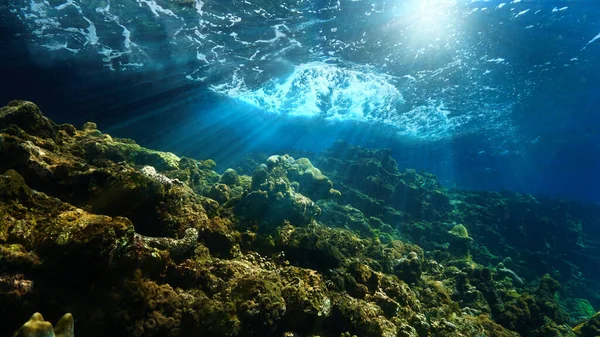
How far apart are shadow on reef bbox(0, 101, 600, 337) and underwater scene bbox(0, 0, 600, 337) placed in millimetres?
34

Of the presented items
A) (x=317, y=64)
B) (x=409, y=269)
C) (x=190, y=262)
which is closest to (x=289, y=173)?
(x=409, y=269)

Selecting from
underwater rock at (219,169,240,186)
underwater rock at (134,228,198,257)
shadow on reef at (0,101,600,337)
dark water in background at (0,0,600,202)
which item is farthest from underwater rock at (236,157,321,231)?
dark water in background at (0,0,600,202)

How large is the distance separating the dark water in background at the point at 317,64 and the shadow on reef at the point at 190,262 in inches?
334

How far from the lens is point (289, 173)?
41.5 feet

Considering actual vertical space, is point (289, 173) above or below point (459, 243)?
below

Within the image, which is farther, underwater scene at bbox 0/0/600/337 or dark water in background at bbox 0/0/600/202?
dark water in background at bbox 0/0/600/202

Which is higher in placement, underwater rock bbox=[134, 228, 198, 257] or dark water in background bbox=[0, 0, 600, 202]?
dark water in background bbox=[0, 0, 600, 202]

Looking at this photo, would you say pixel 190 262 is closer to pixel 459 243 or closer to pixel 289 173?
pixel 289 173

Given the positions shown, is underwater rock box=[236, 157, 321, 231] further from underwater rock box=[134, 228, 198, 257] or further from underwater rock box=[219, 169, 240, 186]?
underwater rock box=[219, 169, 240, 186]

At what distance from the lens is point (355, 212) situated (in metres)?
17.1

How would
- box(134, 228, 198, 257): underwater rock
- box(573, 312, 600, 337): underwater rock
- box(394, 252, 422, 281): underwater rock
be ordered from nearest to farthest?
1. box(134, 228, 198, 257): underwater rock
2. box(394, 252, 422, 281): underwater rock
3. box(573, 312, 600, 337): underwater rock

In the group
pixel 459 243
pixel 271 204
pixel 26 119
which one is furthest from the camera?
pixel 459 243

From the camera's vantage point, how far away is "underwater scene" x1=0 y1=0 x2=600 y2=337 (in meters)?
3.87

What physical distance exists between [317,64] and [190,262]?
18.9 meters
